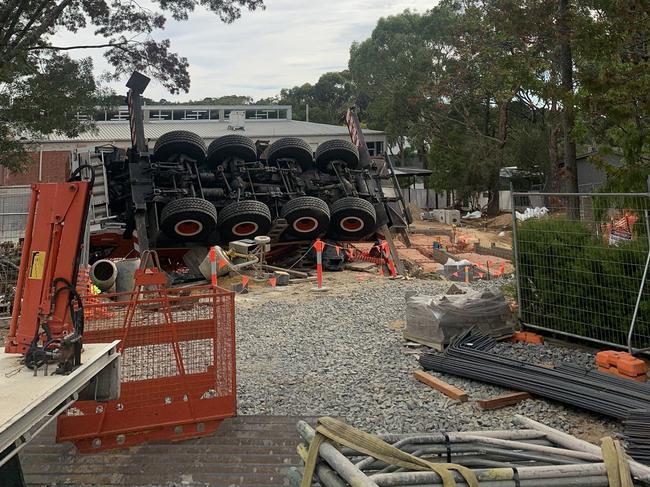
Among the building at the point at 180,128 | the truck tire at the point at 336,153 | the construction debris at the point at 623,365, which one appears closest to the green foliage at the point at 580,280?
the construction debris at the point at 623,365

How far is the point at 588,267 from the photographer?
23.0 ft

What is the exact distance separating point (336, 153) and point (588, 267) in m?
10.2

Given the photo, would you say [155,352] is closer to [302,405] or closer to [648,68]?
[302,405]

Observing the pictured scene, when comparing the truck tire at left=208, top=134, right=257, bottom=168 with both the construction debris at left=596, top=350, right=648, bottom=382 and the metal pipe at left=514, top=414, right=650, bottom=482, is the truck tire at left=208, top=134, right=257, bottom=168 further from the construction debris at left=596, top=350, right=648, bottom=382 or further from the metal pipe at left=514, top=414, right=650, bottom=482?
the metal pipe at left=514, top=414, right=650, bottom=482

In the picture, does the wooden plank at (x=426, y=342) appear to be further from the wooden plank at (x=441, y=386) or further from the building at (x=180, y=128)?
the building at (x=180, y=128)

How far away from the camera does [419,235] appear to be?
2727cm

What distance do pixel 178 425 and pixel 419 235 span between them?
23.2 metres

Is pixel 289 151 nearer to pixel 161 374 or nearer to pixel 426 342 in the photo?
pixel 426 342

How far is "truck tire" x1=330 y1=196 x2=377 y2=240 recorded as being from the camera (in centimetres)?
1509

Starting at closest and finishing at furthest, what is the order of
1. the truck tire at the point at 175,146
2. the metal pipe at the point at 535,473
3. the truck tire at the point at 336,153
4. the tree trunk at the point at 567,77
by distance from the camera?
the metal pipe at the point at 535,473 → the tree trunk at the point at 567,77 → the truck tire at the point at 175,146 → the truck tire at the point at 336,153

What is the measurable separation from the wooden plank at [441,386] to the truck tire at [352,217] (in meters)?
8.87

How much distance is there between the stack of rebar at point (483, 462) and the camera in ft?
9.20

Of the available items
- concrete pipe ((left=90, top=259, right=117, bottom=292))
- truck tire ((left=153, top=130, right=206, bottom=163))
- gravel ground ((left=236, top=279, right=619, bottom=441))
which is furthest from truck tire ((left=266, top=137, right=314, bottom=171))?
gravel ground ((left=236, top=279, right=619, bottom=441))

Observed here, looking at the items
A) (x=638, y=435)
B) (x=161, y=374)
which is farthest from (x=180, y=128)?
(x=638, y=435)
